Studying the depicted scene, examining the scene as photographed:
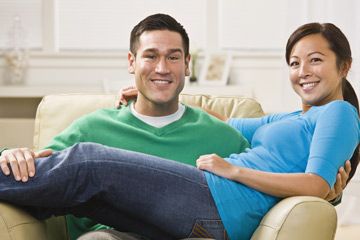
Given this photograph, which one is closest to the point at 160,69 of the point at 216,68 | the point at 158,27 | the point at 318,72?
the point at 158,27

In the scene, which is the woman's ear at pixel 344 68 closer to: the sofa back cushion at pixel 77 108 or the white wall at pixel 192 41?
the sofa back cushion at pixel 77 108

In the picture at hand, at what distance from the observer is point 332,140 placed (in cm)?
185

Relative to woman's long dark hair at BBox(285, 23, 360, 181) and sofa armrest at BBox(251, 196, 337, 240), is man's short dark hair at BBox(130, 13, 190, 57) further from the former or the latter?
sofa armrest at BBox(251, 196, 337, 240)

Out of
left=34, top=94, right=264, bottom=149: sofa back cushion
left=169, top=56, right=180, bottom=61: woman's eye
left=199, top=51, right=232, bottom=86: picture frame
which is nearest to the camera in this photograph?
left=169, top=56, right=180, bottom=61: woman's eye

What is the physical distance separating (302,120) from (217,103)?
0.49 m

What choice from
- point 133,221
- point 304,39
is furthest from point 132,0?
point 133,221

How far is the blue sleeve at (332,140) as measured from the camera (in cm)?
183

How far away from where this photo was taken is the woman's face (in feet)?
6.89

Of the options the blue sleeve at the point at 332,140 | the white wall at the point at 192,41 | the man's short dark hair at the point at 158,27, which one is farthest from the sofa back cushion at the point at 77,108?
the white wall at the point at 192,41

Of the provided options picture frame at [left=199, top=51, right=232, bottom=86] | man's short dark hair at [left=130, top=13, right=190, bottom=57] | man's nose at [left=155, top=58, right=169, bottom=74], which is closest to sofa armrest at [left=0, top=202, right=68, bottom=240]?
man's nose at [left=155, top=58, right=169, bottom=74]

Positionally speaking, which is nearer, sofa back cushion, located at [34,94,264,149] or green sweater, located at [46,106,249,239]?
green sweater, located at [46,106,249,239]

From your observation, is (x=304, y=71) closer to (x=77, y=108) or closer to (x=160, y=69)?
(x=160, y=69)

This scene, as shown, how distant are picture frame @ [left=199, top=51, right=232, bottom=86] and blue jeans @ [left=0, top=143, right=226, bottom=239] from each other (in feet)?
7.55

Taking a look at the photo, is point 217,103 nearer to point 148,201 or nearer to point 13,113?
point 148,201
